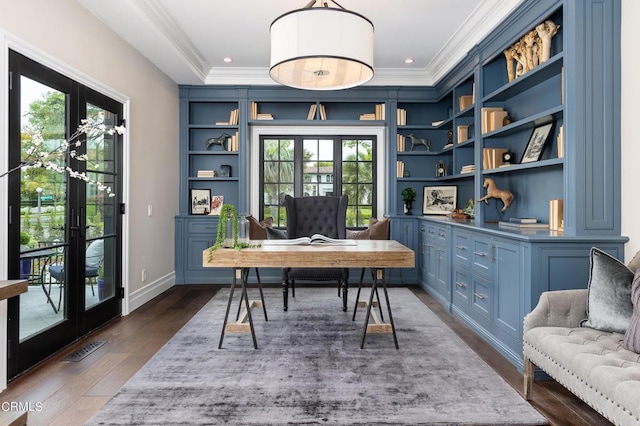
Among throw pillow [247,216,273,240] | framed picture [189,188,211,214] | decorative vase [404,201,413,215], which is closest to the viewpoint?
throw pillow [247,216,273,240]

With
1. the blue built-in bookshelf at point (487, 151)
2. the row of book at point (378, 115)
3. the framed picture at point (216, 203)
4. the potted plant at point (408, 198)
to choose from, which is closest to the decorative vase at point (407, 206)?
the potted plant at point (408, 198)

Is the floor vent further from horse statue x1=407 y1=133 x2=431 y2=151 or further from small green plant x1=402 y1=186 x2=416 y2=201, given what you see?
horse statue x1=407 y1=133 x2=431 y2=151

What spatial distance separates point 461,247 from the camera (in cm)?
380

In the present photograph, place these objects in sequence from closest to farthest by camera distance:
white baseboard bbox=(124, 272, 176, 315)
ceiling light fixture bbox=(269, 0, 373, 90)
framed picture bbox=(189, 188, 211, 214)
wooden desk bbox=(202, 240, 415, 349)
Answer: ceiling light fixture bbox=(269, 0, 373, 90), wooden desk bbox=(202, 240, 415, 349), white baseboard bbox=(124, 272, 176, 315), framed picture bbox=(189, 188, 211, 214)

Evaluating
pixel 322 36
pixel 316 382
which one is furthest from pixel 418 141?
pixel 316 382

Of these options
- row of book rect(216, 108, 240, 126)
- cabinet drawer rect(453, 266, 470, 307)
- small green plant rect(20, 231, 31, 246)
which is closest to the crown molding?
cabinet drawer rect(453, 266, 470, 307)

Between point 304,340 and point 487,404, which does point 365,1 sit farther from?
point 487,404

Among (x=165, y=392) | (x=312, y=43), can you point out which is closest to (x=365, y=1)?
(x=312, y=43)

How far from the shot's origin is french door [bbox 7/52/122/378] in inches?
99.7

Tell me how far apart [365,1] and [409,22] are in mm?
646

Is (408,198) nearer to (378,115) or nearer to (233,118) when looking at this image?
(378,115)

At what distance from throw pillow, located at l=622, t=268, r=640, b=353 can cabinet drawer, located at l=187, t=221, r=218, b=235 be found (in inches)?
176

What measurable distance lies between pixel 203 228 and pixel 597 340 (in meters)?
4.50

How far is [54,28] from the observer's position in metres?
2.88
